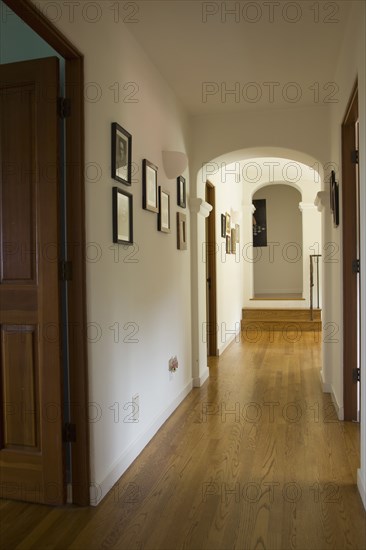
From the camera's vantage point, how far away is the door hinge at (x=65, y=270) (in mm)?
2229

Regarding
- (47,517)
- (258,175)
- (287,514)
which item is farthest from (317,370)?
(258,175)

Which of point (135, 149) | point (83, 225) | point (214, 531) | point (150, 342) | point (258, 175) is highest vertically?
point (258, 175)

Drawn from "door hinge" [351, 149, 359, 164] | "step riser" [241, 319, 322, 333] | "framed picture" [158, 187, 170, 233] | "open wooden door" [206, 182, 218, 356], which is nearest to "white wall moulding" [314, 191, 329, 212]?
"door hinge" [351, 149, 359, 164]

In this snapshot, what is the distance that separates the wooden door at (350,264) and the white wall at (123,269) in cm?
136

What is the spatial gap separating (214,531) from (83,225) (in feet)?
5.05

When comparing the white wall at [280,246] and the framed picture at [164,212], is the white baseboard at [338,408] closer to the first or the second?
the framed picture at [164,212]

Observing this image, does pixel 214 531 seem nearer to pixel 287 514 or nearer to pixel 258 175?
pixel 287 514

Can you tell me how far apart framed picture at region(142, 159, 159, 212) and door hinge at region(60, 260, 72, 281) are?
38.3 inches

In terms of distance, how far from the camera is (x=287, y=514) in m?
2.15

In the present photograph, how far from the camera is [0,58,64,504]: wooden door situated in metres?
2.20

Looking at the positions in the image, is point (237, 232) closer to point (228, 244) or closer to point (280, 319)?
point (228, 244)

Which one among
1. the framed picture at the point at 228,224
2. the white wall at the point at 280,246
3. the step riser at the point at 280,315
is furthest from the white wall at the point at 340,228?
the white wall at the point at 280,246

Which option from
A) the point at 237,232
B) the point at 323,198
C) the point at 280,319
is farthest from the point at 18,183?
the point at 280,319

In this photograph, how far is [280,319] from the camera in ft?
27.6
